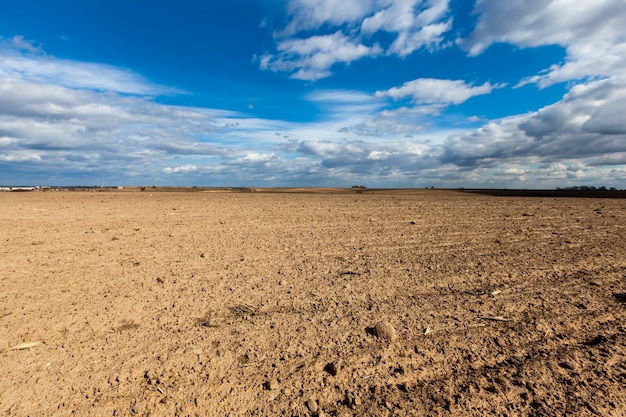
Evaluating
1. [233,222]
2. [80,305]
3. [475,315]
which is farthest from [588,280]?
[233,222]

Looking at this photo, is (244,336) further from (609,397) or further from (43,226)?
(43,226)

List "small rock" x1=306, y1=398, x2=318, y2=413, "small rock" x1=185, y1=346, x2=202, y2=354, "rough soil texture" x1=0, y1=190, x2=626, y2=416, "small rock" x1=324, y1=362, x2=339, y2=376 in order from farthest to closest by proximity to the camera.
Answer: "small rock" x1=185, y1=346, x2=202, y2=354 → "small rock" x1=324, y1=362, x2=339, y2=376 → "rough soil texture" x1=0, y1=190, x2=626, y2=416 → "small rock" x1=306, y1=398, x2=318, y2=413

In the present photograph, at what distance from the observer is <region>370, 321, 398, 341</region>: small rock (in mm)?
3677

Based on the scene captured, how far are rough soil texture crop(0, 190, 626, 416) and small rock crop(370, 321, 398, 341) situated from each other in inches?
0.7

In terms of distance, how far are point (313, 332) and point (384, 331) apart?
745 mm

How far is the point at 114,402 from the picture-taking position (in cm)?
271

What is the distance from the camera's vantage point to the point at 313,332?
381 centimetres

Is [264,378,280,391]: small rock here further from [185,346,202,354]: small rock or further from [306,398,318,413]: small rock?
[185,346,202,354]: small rock

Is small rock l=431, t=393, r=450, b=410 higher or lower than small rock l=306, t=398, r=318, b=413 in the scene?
higher

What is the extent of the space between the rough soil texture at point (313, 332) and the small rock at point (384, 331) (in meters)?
0.02

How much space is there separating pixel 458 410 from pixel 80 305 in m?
4.43

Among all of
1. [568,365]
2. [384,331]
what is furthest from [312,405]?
[568,365]

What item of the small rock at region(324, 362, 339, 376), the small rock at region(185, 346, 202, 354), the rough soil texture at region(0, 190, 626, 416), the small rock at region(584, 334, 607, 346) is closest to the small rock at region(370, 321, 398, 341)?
the rough soil texture at region(0, 190, 626, 416)

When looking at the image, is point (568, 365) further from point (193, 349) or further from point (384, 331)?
point (193, 349)
